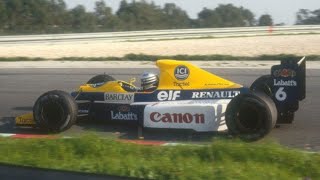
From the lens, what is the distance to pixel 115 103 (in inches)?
355

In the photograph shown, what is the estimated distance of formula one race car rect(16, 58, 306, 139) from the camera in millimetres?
7965

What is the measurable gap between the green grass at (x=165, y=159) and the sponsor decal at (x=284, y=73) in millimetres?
2025

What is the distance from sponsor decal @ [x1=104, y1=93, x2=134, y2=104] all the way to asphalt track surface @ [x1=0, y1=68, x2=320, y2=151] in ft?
1.52

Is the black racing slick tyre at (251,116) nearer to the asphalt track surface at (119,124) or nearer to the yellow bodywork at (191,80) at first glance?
the asphalt track surface at (119,124)

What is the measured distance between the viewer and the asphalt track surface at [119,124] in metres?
8.33

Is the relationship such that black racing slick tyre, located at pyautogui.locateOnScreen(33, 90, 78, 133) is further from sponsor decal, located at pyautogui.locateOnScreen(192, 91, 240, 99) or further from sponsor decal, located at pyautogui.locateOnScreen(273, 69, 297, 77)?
sponsor decal, located at pyautogui.locateOnScreen(273, 69, 297, 77)

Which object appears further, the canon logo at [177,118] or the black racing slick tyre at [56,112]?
the black racing slick tyre at [56,112]

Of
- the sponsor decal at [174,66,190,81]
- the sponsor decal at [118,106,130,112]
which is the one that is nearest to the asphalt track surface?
the sponsor decal at [118,106,130,112]

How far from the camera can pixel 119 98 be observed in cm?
898

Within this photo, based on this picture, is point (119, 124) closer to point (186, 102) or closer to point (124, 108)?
point (124, 108)

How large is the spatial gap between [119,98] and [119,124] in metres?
0.64

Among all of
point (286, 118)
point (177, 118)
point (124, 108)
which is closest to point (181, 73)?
point (177, 118)

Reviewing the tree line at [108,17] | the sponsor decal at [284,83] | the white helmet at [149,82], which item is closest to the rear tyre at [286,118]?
the sponsor decal at [284,83]

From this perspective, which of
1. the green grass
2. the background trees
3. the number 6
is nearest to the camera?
the green grass
